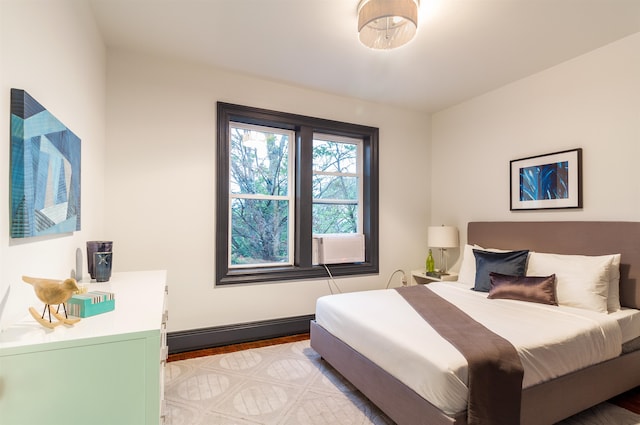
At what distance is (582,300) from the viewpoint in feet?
7.50

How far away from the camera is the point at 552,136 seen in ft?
9.66

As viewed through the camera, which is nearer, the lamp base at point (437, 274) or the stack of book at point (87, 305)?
the stack of book at point (87, 305)

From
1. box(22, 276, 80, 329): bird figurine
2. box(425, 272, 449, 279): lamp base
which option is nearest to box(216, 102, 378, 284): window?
box(425, 272, 449, 279): lamp base

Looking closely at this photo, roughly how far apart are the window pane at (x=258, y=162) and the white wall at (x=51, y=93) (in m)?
1.20

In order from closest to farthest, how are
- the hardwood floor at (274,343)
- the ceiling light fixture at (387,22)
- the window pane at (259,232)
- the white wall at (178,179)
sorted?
the ceiling light fixture at (387,22), the hardwood floor at (274,343), the white wall at (178,179), the window pane at (259,232)

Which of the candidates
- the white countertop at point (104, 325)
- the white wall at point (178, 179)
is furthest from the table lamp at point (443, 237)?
the white countertop at point (104, 325)

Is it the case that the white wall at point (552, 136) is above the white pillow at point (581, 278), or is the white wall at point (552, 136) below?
above

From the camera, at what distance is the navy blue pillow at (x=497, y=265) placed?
2723 millimetres

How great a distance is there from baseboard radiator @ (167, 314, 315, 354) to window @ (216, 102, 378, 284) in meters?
0.45

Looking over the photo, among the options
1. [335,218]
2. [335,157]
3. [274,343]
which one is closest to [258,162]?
[335,157]

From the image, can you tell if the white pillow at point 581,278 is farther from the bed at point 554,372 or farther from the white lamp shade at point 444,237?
the white lamp shade at point 444,237

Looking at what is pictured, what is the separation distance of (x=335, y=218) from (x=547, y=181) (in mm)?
2185

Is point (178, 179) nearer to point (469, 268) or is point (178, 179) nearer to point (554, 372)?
point (469, 268)

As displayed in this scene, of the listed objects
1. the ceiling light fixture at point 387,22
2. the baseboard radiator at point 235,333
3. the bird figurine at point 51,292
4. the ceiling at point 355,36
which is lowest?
the baseboard radiator at point 235,333
